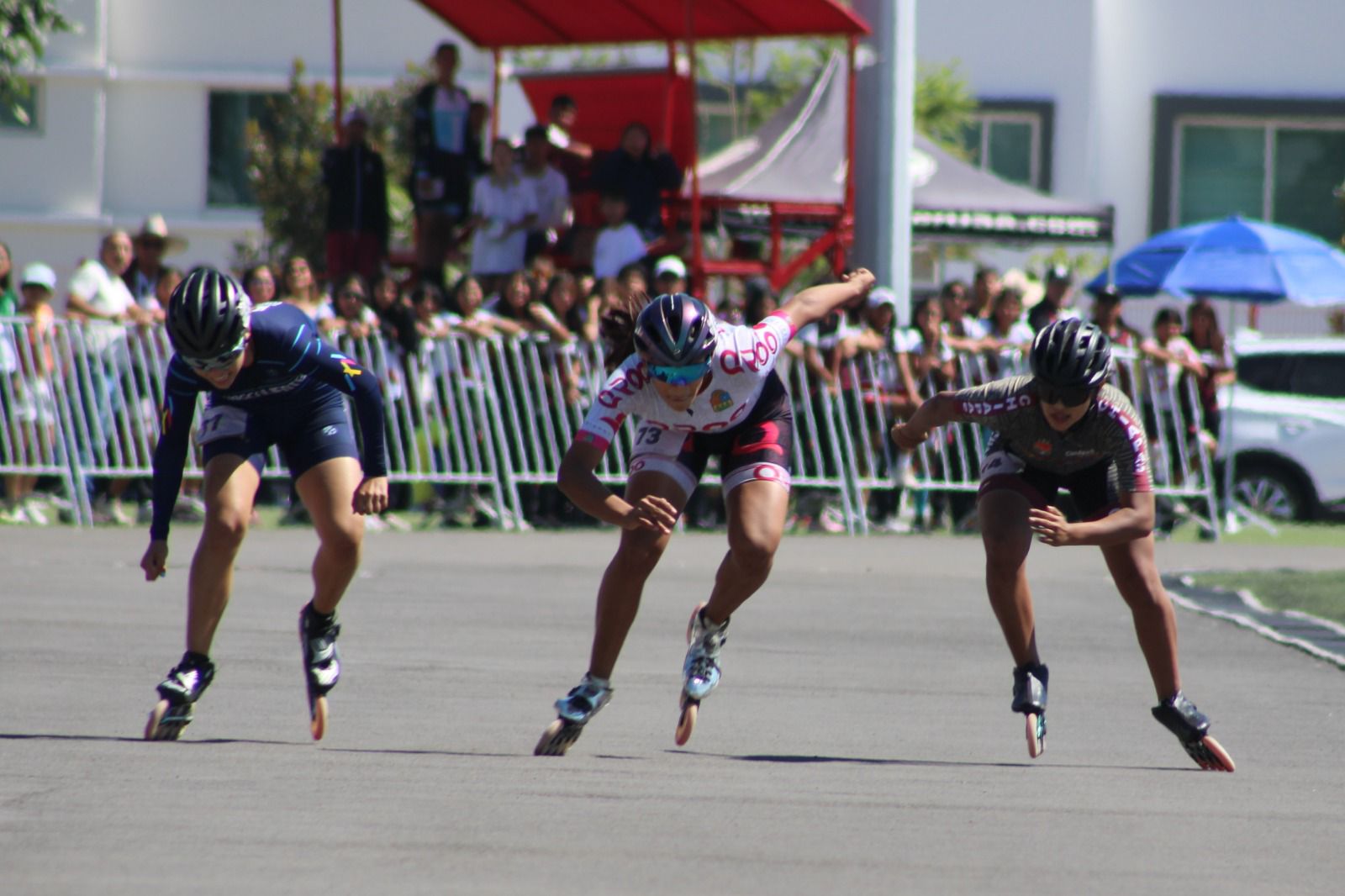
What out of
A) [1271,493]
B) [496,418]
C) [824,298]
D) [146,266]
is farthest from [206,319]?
[1271,493]

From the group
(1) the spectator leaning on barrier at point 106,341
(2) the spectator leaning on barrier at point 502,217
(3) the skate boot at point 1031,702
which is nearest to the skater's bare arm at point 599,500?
(3) the skate boot at point 1031,702

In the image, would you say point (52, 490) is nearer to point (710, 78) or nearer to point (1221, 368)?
Result: point (1221, 368)

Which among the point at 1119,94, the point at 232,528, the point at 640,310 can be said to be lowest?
the point at 232,528

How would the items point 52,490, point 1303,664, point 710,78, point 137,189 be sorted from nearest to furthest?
point 1303,664 < point 52,490 < point 710,78 < point 137,189

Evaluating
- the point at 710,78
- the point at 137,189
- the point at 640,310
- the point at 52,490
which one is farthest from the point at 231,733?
the point at 137,189

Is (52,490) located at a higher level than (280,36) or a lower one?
lower

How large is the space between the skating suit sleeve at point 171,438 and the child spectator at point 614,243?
1038 cm

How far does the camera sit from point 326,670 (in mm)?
7797

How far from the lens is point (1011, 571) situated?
25.2 ft

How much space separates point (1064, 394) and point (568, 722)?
6.89 ft

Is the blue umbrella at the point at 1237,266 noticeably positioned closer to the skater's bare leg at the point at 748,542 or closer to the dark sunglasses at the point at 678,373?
the skater's bare leg at the point at 748,542

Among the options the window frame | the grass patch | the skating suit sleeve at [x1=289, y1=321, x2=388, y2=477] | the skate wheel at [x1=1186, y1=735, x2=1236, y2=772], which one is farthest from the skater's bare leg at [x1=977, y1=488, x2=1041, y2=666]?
the window frame

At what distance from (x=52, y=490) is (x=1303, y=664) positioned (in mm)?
10145

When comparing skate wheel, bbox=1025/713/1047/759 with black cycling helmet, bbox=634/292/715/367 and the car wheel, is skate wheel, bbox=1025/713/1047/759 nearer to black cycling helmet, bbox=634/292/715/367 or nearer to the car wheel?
black cycling helmet, bbox=634/292/715/367
